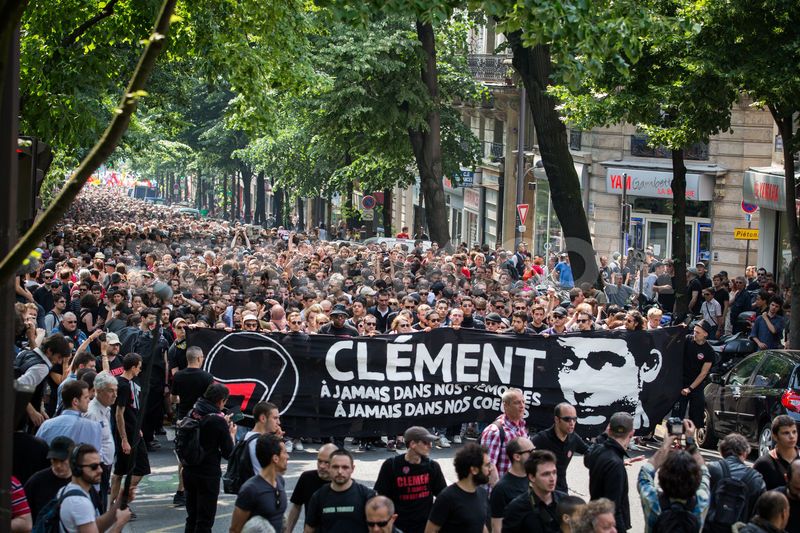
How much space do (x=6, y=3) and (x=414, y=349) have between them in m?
9.59

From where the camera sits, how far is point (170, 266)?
24359 mm

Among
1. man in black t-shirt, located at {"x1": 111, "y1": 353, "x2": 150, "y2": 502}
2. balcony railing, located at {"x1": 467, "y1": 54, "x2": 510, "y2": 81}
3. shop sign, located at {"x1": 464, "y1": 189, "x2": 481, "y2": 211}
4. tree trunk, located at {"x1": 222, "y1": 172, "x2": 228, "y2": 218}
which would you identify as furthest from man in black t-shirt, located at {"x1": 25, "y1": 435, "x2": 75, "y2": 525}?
tree trunk, located at {"x1": 222, "y1": 172, "x2": 228, "y2": 218}

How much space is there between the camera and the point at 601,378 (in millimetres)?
13750

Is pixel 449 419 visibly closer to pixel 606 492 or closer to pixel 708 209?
pixel 606 492

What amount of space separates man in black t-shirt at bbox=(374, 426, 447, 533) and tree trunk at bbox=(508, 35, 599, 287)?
1562 centimetres

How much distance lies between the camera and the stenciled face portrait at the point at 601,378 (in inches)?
537

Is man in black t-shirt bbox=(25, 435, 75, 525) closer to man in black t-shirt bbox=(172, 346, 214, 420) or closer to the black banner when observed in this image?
man in black t-shirt bbox=(172, 346, 214, 420)

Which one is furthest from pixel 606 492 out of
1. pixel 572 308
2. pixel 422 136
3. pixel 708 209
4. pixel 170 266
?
pixel 708 209

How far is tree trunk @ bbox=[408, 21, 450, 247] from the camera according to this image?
33781mm

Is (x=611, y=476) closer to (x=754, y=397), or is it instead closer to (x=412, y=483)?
(x=412, y=483)

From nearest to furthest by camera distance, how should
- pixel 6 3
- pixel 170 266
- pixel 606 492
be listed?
pixel 6 3 < pixel 606 492 < pixel 170 266

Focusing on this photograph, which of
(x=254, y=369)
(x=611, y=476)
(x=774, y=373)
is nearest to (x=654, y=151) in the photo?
(x=774, y=373)

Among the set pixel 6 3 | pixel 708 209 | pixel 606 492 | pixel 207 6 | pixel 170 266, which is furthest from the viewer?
pixel 708 209

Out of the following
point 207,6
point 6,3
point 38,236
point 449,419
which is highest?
point 207,6
